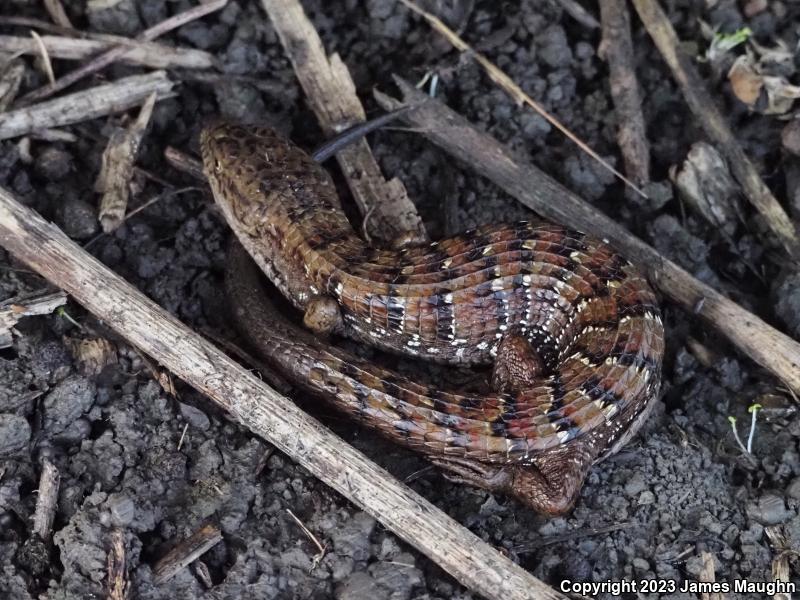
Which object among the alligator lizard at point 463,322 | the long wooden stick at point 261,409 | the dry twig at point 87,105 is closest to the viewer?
the long wooden stick at point 261,409

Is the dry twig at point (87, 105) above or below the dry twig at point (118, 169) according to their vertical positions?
above

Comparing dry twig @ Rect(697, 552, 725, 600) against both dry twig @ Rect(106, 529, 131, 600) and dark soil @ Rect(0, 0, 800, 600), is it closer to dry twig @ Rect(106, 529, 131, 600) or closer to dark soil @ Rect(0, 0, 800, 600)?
dark soil @ Rect(0, 0, 800, 600)

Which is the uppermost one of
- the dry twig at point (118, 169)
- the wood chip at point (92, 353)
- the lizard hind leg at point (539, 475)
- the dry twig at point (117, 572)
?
the dry twig at point (118, 169)

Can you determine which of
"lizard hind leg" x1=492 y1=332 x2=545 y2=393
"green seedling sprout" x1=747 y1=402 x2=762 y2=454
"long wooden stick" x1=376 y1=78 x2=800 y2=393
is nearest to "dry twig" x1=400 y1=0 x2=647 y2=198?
"long wooden stick" x1=376 y1=78 x2=800 y2=393

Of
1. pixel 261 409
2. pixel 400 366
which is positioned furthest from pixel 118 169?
pixel 400 366

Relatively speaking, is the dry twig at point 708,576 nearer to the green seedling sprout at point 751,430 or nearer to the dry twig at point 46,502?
the green seedling sprout at point 751,430

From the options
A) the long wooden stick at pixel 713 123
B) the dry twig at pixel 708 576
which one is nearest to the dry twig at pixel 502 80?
the long wooden stick at pixel 713 123

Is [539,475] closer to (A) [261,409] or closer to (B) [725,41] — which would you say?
(A) [261,409]
